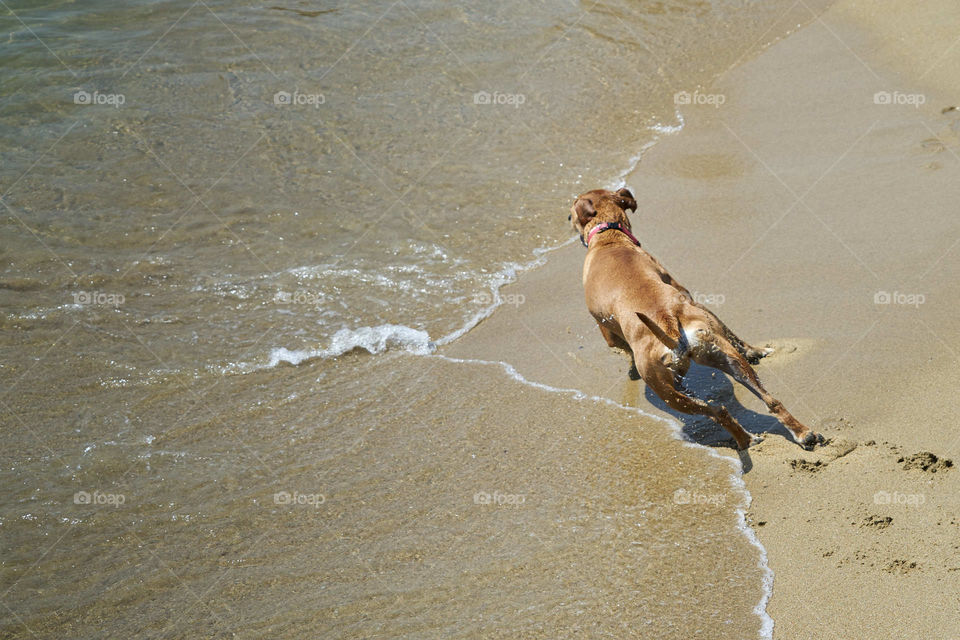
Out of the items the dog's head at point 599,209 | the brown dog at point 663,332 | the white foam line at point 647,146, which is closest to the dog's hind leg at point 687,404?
the brown dog at point 663,332

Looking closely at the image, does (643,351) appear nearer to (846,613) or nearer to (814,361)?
(814,361)

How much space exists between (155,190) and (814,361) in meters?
5.58

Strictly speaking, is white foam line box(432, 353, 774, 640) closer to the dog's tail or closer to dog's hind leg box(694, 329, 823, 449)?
dog's hind leg box(694, 329, 823, 449)

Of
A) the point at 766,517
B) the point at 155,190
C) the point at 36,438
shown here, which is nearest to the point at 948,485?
the point at 766,517

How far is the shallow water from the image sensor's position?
3.65 meters

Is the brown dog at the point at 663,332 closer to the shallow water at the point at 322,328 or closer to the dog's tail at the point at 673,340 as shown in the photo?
the dog's tail at the point at 673,340

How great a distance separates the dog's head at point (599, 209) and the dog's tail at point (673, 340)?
1385mm

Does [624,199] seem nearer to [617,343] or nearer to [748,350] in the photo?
[617,343]

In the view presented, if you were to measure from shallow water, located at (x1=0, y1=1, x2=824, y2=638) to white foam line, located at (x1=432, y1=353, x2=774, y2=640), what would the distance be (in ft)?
0.13

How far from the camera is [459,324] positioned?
6.02 meters

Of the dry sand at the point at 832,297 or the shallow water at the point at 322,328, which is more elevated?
the dry sand at the point at 832,297

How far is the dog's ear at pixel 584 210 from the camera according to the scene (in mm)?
5578

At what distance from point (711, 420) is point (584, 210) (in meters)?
1.67

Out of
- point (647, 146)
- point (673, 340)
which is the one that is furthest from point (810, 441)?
point (647, 146)
